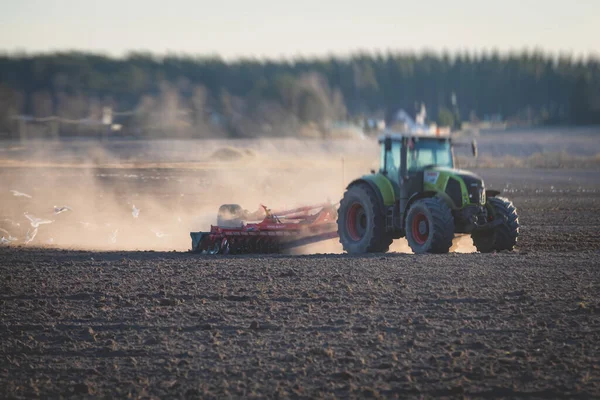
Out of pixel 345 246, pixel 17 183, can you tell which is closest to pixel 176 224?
pixel 345 246

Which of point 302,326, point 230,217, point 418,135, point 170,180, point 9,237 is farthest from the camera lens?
point 170,180

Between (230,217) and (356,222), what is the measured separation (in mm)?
2995

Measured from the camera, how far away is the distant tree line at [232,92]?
29100mm

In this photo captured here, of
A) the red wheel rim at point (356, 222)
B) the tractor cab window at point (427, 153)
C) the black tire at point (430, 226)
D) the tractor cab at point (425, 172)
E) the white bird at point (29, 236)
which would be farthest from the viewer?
the white bird at point (29, 236)

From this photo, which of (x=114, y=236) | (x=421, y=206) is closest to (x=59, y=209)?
(x=114, y=236)

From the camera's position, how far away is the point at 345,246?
15867 millimetres

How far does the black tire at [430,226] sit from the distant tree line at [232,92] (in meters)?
4.03

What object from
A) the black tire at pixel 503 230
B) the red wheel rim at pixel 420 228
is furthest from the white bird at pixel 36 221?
the black tire at pixel 503 230

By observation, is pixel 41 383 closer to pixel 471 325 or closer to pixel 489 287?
pixel 471 325

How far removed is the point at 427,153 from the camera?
15242mm

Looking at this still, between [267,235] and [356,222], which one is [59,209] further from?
[356,222]

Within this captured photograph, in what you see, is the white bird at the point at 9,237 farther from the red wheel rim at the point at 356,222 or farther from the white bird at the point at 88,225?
the red wheel rim at the point at 356,222

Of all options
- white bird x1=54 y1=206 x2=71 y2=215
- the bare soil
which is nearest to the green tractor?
the bare soil

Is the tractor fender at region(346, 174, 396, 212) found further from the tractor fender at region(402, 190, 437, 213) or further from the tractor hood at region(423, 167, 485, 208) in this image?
the tractor hood at region(423, 167, 485, 208)
